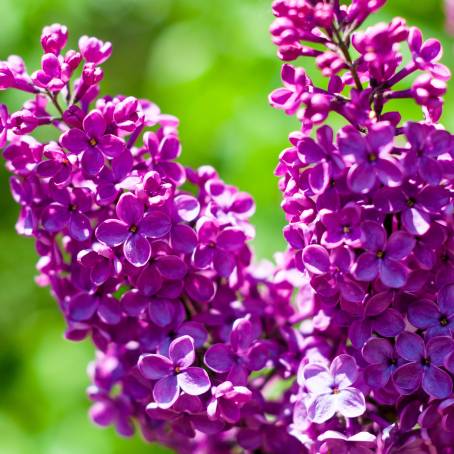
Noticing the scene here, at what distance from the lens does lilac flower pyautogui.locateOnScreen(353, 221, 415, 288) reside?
0.79 meters

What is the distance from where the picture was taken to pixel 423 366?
2.68 feet

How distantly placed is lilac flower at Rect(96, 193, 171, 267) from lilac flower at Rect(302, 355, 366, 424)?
0.21m

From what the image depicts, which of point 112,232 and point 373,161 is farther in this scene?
point 112,232

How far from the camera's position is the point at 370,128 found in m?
0.78

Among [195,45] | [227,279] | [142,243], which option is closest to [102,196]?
[142,243]

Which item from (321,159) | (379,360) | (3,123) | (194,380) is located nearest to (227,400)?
(194,380)

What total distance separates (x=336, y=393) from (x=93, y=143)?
0.35 metres

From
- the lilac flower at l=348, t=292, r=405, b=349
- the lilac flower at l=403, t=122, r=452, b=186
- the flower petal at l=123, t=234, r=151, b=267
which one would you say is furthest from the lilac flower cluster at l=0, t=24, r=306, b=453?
the lilac flower at l=403, t=122, r=452, b=186

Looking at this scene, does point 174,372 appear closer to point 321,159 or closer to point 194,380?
point 194,380

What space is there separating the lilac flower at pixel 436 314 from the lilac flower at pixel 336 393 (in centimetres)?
8

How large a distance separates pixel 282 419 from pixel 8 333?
4.92ft

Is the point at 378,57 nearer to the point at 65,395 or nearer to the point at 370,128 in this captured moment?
the point at 370,128

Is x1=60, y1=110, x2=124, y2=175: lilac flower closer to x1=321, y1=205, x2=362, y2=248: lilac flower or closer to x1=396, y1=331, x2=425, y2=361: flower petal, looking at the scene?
x1=321, y1=205, x2=362, y2=248: lilac flower

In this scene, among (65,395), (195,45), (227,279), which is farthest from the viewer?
(195,45)
